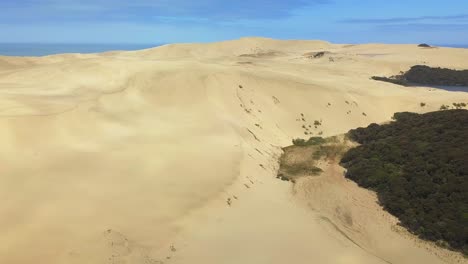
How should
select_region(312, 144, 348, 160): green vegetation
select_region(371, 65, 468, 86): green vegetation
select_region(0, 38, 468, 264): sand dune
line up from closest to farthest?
select_region(0, 38, 468, 264): sand dune
select_region(312, 144, 348, 160): green vegetation
select_region(371, 65, 468, 86): green vegetation

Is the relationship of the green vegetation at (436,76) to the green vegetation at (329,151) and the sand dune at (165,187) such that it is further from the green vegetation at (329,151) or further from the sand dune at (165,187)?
the green vegetation at (329,151)

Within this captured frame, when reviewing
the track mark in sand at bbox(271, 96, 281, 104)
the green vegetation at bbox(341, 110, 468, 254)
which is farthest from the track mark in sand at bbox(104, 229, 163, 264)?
the track mark in sand at bbox(271, 96, 281, 104)

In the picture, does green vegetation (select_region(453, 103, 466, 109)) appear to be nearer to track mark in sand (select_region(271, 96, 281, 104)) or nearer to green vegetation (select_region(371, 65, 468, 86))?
green vegetation (select_region(371, 65, 468, 86))

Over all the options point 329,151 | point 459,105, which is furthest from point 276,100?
point 459,105

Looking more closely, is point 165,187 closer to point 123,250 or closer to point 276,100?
point 123,250

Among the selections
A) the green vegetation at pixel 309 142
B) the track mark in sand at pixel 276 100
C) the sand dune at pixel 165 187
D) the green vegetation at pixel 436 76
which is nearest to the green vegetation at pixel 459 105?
the sand dune at pixel 165 187

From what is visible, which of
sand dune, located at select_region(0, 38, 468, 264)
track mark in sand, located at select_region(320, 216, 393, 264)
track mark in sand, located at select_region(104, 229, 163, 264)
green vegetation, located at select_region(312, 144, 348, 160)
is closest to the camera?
track mark in sand, located at select_region(104, 229, 163, 264)
